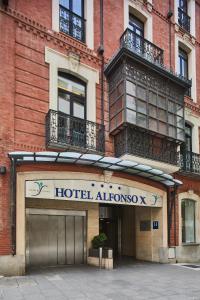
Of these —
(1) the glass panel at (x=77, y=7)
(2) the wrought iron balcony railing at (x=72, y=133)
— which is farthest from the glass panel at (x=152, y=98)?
(1) the glass panel at (x=77, y=7)

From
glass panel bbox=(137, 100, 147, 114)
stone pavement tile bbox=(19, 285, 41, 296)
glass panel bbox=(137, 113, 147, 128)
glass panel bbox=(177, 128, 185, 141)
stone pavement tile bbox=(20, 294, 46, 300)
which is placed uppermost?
glass panel bbox=(137, 100, 147, 114)

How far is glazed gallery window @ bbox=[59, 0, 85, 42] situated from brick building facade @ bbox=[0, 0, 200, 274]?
0.15 ft

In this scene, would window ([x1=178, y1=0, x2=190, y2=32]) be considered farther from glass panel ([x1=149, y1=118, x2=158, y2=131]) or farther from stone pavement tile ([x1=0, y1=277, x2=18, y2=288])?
→ stone pavement tile ([x1=0, y1=277, x2=18, y2=288])

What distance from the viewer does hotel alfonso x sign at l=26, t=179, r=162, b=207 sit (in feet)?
43.3

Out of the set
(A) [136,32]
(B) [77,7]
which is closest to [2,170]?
(B) [77,7]

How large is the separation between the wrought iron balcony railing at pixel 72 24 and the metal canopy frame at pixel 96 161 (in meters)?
5.10

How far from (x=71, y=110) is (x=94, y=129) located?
3.66ft

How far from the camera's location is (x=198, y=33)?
22.8 metres

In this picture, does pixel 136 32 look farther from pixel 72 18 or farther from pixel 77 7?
pixel 72 18

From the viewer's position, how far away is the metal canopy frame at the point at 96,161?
41.0 ft

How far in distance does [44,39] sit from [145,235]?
9.50 meters

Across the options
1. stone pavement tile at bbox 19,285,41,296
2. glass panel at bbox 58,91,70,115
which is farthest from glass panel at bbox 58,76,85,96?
stone pavement tile at bbox 19,285,41,296

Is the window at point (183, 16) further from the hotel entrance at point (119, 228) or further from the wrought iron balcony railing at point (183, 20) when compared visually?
the hotel entrance at point (119, 228)

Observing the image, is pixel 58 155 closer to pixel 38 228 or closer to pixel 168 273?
pixel 38 228
